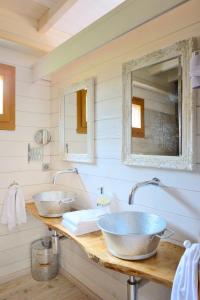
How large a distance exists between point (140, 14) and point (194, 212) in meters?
1.16

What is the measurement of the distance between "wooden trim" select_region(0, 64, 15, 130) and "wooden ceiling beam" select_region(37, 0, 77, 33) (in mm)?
503

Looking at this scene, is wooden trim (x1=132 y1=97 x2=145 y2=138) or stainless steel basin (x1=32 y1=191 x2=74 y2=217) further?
stainless steel basin (x1=32 y1=191 x2=74 y2=217)

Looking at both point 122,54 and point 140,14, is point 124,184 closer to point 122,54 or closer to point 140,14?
point 122,54

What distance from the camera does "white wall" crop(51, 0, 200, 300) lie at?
138cm

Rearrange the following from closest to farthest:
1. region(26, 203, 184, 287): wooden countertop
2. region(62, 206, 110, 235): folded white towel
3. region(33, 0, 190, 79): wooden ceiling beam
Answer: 1. region(26, 203, 184, 287): wooden countertop
2. region(33, 0, 190, 79): wooden ceiling beam
3. region(62, 206, 110, 235): folded white towel

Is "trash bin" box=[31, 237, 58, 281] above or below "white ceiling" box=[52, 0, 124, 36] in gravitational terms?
below

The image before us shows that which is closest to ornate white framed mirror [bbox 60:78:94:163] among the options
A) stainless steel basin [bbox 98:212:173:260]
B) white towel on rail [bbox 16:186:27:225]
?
white towel on rail [bbox 16:186:27:225]

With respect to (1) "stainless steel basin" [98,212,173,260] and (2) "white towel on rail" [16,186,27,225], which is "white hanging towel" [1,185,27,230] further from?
(1) "stainless steel basin" [98,212,173,260]

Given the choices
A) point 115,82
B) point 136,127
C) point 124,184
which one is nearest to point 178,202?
point 124,184

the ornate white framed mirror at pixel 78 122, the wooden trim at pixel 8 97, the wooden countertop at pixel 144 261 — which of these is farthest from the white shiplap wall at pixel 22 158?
the wooden countertop at pixel 144 261

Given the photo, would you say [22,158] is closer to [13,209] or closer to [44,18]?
[13,209]

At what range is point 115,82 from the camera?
1833mm

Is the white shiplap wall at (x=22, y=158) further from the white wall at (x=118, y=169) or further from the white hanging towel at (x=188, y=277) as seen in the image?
the white hanging towel at (x=188, y=277)

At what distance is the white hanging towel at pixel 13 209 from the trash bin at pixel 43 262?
0.40 m
